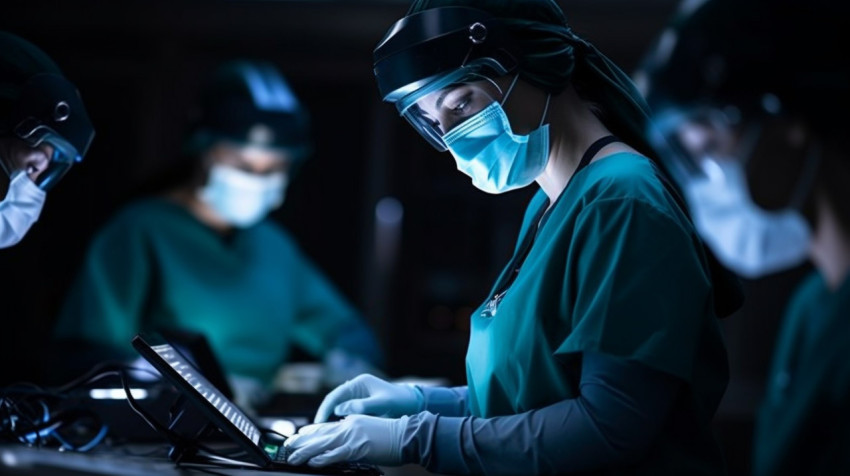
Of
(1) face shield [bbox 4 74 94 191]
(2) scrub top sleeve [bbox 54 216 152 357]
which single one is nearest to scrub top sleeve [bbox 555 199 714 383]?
(1) face shield [bbox 4 74 94 191]

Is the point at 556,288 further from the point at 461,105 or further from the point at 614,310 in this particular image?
the point at 461,105

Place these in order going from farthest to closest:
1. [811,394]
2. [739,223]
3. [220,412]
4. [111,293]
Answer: [111,293], [811,394], [739,223], [220,412]

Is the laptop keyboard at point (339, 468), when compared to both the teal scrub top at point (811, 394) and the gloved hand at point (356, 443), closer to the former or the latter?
the gloved hand at point (356, 443)

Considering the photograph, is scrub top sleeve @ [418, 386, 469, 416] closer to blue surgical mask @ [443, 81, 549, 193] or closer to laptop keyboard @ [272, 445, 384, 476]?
laptop keyboard @ [272, 445, 384, 476]

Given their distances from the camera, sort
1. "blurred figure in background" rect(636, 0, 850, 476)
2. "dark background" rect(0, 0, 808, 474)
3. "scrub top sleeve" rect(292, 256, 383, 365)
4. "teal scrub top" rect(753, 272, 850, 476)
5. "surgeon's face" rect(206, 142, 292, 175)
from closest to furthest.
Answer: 1. "blurred figure in background" rect(636, 0, 850, 476)
2. "teal scrub top" rect(753, 272, 850, 476)
3. "surgeon's face" rect(206, 142, 292, 175)
4. "scrub top sleeve" rect(292, 256, 383, 365)
5. "dark background" rect(0, 0, 808, 474)

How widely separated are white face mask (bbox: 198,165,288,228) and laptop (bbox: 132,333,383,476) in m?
1.82

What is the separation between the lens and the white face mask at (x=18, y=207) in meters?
1.79

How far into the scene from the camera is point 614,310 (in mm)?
1433

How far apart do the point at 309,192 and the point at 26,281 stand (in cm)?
198

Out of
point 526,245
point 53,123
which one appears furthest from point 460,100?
point 53,123

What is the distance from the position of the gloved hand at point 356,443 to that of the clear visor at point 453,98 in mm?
477

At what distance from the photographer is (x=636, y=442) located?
1435mm

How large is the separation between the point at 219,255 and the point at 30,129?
1733 millimetres

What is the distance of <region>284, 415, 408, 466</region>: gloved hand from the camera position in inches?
59.9
